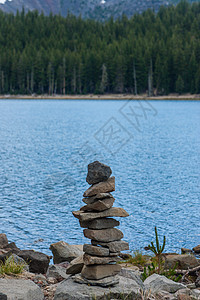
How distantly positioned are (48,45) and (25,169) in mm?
158893

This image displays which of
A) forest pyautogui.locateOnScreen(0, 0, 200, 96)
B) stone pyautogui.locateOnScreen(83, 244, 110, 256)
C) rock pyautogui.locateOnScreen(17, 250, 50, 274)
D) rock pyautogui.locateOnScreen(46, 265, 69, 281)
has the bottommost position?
rock pyautogui.locateOnScreen(17, 250, 50, 274)

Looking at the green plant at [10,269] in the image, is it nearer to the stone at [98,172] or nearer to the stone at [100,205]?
the stone at [100,205]

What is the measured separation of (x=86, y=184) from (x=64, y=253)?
43.5 feet

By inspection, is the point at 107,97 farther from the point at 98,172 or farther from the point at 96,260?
the point at 96,260

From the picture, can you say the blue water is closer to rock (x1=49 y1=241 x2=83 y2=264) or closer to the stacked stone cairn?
rock (x1=49 y1=241 x2=83 y2=264)

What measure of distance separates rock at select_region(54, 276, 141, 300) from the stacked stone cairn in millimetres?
173

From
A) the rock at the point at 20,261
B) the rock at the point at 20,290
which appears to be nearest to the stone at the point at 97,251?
the rock at the point at 20,290

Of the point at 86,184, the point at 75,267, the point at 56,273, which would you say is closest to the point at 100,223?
the point at 75,267

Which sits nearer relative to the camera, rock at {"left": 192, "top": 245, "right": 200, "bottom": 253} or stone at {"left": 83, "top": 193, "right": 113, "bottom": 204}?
stone at {"left": 83, "top": 193, "right": 113, "bottom": 204}

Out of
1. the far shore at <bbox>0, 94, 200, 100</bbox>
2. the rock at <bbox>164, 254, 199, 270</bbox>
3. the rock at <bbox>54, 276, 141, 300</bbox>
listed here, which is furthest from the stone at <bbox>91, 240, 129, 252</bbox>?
the far shore at <bbox>0, 94, 200, 100</bbox>

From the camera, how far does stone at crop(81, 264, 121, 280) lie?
7301 millimetres

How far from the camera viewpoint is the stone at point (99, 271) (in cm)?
730

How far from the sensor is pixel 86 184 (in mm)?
23984

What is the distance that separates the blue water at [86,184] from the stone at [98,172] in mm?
6796
